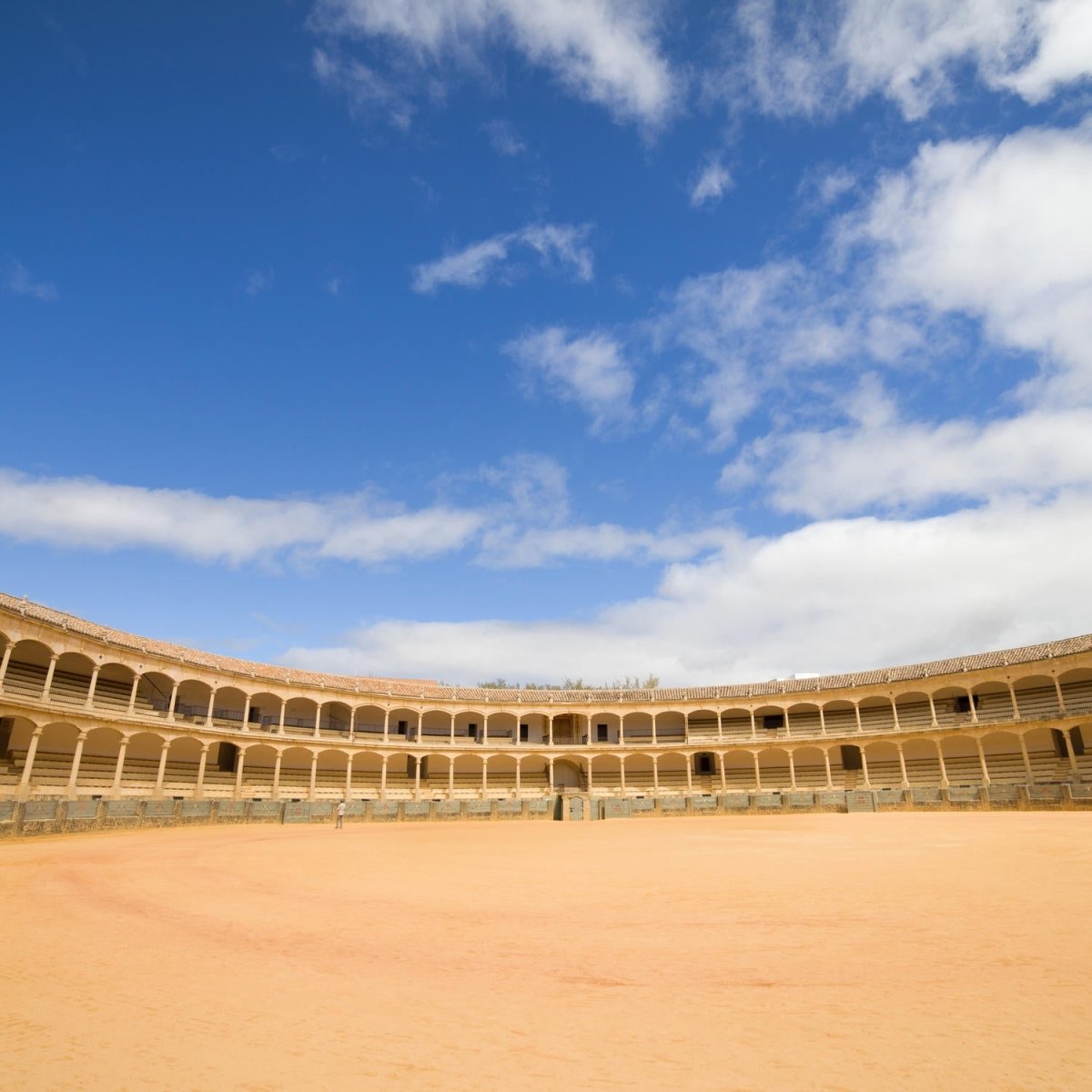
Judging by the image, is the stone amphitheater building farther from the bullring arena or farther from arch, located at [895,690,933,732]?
the bullring arena

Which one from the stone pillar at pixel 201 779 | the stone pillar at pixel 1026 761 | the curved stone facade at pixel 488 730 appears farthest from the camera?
the stone pillar at pixel 1026 761

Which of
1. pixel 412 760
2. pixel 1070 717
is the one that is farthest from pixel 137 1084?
pixel 412 760

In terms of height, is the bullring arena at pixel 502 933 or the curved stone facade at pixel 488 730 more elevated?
the curved stone facade at pixel 488 730

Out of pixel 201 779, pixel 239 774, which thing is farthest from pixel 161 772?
pixel 239 774

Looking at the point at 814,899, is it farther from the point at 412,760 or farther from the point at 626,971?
the point at 412,760

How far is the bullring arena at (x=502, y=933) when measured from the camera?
4754mm

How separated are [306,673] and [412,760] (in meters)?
8.88

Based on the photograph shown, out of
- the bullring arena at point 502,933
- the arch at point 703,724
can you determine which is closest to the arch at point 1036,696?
the bullring arena at point 502,933

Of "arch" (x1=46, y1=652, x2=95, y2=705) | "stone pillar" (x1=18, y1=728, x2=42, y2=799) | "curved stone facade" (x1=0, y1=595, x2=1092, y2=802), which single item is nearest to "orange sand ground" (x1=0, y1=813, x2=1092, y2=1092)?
"stone pillar" (x1=18, y1=728, x2=42, y2=799)

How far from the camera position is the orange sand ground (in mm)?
4605

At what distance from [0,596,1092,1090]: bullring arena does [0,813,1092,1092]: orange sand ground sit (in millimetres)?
36

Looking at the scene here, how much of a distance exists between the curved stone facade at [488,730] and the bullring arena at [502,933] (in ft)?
1.10

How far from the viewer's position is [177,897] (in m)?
10.8

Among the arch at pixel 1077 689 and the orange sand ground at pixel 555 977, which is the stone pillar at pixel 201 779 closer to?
the orange sand ground at pixel 555 977
